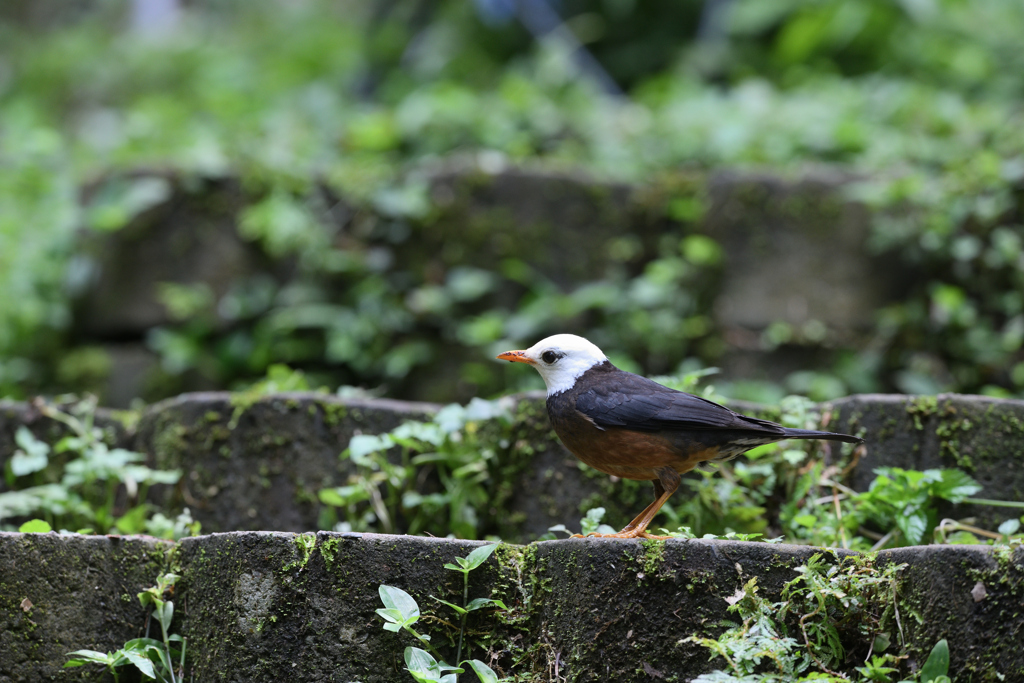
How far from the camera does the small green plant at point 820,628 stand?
2.05 meters

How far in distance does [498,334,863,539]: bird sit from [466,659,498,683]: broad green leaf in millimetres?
588

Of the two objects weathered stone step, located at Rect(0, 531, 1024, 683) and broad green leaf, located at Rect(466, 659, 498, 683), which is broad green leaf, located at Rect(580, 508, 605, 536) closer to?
weathered stone step, located at Rect(0, 531, 1024, 683)

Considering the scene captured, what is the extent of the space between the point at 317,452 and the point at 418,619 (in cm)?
128

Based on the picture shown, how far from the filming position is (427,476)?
3.34 m

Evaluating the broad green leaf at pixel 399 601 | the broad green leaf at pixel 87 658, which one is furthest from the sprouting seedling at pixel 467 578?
the broad green leaf at pixel 87 658

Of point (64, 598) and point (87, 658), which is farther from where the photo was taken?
point (64, 598)

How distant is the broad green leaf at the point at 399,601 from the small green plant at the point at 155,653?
68 centimetres

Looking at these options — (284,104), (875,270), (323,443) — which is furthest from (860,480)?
(284,104)

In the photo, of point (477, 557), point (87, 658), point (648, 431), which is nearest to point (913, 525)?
point (648, 431)

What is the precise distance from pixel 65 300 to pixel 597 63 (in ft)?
18.2

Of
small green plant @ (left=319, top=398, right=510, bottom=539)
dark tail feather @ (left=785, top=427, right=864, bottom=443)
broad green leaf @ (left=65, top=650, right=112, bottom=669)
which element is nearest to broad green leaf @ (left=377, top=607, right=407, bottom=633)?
broad green leaf @ (left=65, top=650, right=112, bottom=669)

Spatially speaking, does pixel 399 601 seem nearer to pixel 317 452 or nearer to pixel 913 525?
pixel 317 452

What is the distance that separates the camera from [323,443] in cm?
344

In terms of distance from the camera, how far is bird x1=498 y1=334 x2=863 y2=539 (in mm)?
2604
